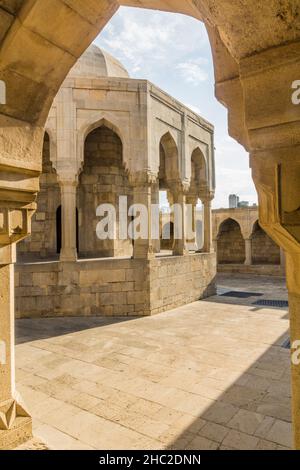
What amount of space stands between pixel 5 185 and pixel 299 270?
233 centimetres

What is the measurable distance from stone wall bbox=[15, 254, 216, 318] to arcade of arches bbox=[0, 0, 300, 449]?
530 cm

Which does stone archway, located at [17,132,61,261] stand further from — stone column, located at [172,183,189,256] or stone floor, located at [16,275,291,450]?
stone column, located at [172,183,189,256]

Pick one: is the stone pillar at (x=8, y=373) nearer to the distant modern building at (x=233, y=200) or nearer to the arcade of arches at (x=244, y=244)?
the arcade of arches at (x=244, y=244)

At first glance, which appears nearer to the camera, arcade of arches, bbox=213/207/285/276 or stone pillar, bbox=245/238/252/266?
arcade of arches, bbox=213/207/285/276

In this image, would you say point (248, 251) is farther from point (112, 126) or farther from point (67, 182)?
point (67, 182)

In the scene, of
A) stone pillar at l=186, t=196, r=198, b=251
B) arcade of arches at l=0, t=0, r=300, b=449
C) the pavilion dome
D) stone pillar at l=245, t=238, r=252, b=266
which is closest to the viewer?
arcade of arches at l=0, t=0, r=300, b=449

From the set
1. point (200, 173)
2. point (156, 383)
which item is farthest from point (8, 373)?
point (200, 173)

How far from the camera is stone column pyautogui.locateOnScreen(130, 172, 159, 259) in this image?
28.3 ft

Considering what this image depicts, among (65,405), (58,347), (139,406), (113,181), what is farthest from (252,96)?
(113,181)

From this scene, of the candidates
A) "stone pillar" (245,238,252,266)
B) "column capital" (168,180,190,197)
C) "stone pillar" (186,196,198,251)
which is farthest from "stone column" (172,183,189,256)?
"stone pillar" (245,238,252,266)

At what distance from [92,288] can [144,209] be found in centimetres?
251

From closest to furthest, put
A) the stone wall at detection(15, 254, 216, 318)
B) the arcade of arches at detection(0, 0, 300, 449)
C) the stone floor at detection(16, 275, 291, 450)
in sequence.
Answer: the arcade of arches at detection(0, 0, 300, 449) < the stone floor at detection(16, 275, 291, 450) < the stone wall at detection(15, 254, 216, 318)

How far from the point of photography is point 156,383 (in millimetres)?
4348

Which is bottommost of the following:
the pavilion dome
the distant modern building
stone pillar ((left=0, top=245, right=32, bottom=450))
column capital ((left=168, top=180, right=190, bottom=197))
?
stone pillar ((left=0, top=245, right=32, bottom=450))
